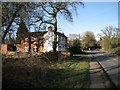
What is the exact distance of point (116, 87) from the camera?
520 inches

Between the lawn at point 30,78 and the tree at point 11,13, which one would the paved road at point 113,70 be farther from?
the tree at point 11,13

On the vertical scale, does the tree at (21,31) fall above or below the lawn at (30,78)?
above

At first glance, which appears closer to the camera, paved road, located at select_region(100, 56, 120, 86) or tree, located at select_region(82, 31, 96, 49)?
paved road, located at select_region(100, 56, 120, 86)

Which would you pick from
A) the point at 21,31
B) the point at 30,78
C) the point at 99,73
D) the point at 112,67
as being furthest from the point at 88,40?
the point at 30,78

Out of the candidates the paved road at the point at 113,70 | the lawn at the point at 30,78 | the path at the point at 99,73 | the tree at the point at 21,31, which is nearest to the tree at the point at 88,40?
the path at the point at 99,73

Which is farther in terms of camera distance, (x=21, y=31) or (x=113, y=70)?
(x=21, y=31)

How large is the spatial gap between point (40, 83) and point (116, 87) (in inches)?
170

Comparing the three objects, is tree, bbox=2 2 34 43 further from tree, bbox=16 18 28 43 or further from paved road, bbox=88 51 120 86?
paved road, bbox=88 51 120 86

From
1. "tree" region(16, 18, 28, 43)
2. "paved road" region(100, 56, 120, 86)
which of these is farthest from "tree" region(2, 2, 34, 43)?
"paved road" region(100, 56, 120, 86)

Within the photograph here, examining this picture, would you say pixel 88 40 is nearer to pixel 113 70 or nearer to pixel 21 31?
pixel 21 31

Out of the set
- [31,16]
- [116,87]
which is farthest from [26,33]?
[116,87]

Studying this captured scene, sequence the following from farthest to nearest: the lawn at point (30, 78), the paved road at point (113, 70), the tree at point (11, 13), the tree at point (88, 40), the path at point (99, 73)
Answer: the tree at point (88, 40) < the tree at point (11, 13) < the paved road at point (113, 70) < the path at point (99, 73) < the lawn at point (30, 78)

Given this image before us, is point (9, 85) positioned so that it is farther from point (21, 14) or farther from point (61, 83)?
point (21, 14)

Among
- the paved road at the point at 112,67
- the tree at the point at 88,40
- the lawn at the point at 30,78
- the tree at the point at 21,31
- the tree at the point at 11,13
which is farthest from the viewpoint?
the tree at the point at 88,40
